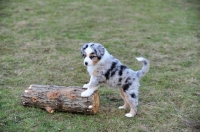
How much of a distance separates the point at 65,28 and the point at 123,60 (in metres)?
2.99

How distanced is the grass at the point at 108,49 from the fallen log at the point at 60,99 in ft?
0.37

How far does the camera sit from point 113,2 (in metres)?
12.9

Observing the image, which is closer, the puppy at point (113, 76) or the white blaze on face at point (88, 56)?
the white blaze on face at point (88, 56)

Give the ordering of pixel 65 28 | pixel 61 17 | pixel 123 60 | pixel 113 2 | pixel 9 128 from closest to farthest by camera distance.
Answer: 1. pixel 9 128
2. pixel 123 60
3. pixel 65 28
4. pixel 61 17
5. pixel 113 2

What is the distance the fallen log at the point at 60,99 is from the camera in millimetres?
4418

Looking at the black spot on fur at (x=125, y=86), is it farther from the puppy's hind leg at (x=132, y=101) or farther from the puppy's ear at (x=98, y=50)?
the puppy's ear at (x=98, y=50)

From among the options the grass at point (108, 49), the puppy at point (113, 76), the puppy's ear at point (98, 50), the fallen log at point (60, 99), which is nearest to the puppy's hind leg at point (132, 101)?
the puppy at point (113, 76)

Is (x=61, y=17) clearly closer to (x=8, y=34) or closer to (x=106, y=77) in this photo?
(x=8, y=34)

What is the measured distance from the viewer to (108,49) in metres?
7.61

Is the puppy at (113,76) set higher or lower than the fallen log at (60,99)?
higher

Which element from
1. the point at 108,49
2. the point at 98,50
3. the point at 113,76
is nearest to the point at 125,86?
the point at 113,76

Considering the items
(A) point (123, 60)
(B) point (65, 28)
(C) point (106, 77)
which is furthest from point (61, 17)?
(C) point (106, 77)

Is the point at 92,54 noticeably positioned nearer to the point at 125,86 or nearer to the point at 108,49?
the point at 125,86

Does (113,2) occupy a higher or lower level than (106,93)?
higher
